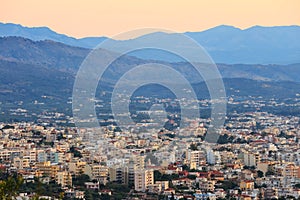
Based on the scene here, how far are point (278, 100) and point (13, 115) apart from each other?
19.9 metres

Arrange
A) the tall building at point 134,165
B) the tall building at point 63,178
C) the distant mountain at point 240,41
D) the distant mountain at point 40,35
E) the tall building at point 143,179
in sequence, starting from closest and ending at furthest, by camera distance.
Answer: the tall building at point 143,179
the tall building at point 63,178
the tall building at point 134,165
the distant mountain at point 40,35
the distant mountain at point 240,41

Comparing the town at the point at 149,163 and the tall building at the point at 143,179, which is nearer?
the town at the point at 149,163

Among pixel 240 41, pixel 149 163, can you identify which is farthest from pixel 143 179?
pixel 240 41

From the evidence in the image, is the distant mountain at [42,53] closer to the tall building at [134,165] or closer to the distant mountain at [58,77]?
the distant mountain at [58,77]

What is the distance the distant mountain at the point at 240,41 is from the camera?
120562mm

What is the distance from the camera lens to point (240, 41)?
133 meters

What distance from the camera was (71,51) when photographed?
83438 mm

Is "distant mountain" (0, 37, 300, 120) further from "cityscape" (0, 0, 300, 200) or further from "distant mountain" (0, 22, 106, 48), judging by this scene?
"distant mountain" (0, 22, 106, 48)

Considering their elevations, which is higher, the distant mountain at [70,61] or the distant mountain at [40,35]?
the distant mountain at [40,35]

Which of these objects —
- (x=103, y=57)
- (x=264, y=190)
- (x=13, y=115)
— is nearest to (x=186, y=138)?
(x=264, y=190)

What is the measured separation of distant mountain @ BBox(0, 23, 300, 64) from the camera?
121m

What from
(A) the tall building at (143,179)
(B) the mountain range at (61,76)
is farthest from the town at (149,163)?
(B) the mountain range at (61,76)

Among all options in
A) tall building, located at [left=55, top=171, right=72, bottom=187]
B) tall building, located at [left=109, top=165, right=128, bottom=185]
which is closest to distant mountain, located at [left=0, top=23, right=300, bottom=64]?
tall building, located at [left=109, top=165, right=128, bottom=185]

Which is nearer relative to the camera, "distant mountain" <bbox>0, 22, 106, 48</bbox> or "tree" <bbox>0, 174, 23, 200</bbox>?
"tree" <bbox>0, 174, 23, 200</bbox>
